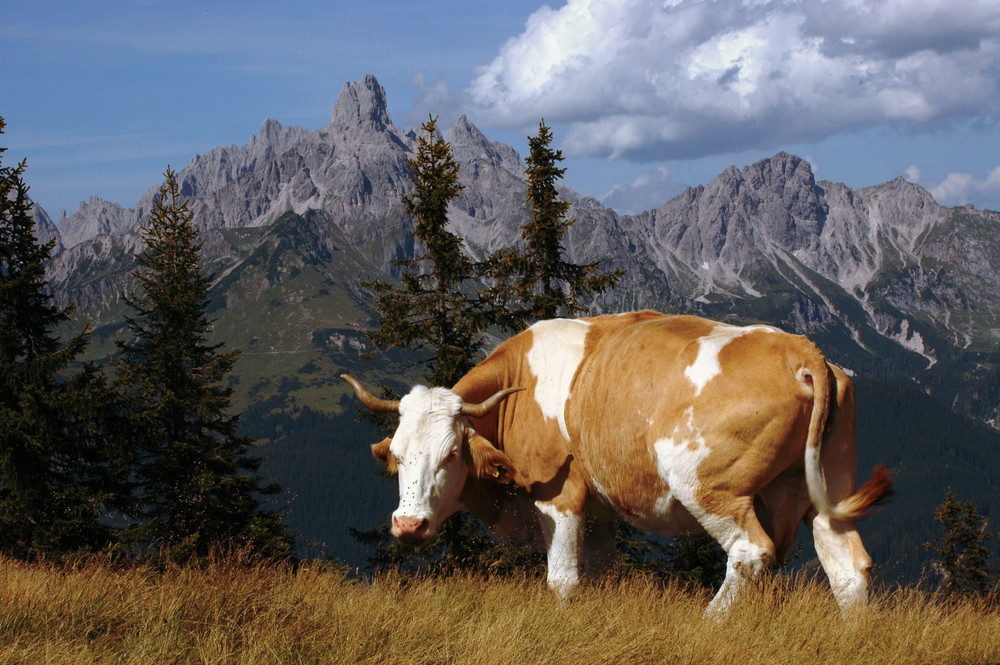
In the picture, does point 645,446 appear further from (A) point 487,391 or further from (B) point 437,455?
(A) point 487,391

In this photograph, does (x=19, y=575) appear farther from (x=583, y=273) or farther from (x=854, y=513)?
(x=583, y=273)

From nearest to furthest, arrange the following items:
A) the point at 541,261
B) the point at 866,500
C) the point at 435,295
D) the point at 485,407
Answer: the point at 866,500, the point at 485,407, the point at 435,295, the point at 541,261

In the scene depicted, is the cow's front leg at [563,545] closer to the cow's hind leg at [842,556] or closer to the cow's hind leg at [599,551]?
the cow's hind leg at [599,551]

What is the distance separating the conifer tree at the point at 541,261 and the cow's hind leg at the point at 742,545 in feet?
57.9

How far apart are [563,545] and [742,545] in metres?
2.01

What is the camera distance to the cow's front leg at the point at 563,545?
8.28 m

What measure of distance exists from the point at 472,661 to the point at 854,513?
3820 mm

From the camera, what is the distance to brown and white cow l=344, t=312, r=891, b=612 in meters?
6.94

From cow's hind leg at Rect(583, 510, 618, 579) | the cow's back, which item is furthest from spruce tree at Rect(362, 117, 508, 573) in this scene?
the cow's back

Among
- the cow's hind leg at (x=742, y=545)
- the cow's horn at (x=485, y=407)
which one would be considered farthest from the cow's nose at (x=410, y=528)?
the cow's hind leg at (x=742, y=545)

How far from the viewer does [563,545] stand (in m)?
8.38

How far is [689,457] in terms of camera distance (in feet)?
23.2

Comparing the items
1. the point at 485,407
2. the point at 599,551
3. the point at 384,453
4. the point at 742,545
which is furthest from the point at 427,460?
the point at 742,545

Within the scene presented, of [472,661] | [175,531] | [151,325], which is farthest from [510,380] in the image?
[151,325]
